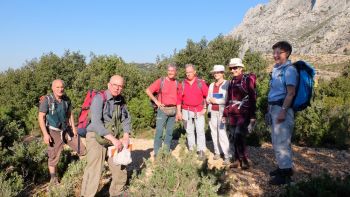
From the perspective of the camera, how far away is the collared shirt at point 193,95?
6.99m

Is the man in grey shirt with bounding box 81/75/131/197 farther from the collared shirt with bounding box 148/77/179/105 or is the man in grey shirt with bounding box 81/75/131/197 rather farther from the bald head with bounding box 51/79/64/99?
the collared shirt with bounding box 148/77/179/105

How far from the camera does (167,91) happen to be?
698 cm

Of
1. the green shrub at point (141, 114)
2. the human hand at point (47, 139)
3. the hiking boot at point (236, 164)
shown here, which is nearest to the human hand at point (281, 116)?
the hiking boot at point (236, 164)

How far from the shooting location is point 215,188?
3.45m

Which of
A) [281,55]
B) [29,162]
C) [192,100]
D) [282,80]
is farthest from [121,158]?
[29,162]

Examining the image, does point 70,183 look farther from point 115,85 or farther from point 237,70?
point 237,70

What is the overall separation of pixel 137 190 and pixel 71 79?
2732 cm

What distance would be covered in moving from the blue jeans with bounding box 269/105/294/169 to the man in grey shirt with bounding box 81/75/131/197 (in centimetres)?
199

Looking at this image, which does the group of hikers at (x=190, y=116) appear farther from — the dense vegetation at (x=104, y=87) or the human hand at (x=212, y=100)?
the dense vegetation at (x=104, y=87)

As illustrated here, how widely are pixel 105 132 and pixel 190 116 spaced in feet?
9.12

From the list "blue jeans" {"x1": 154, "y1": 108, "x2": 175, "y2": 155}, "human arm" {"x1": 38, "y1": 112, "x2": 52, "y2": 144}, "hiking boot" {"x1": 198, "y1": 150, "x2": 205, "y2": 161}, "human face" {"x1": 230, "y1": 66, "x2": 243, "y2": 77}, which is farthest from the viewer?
Result: "blue jeans" {"x1": 154, "y1": 108, "x2": 175, "y2": 155}

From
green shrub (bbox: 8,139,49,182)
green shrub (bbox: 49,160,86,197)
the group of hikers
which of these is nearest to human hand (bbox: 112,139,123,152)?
the group of hikers

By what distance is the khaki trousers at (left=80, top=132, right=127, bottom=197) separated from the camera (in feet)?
15.9

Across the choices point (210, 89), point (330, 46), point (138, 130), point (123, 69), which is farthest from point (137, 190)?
point (330, 46)
